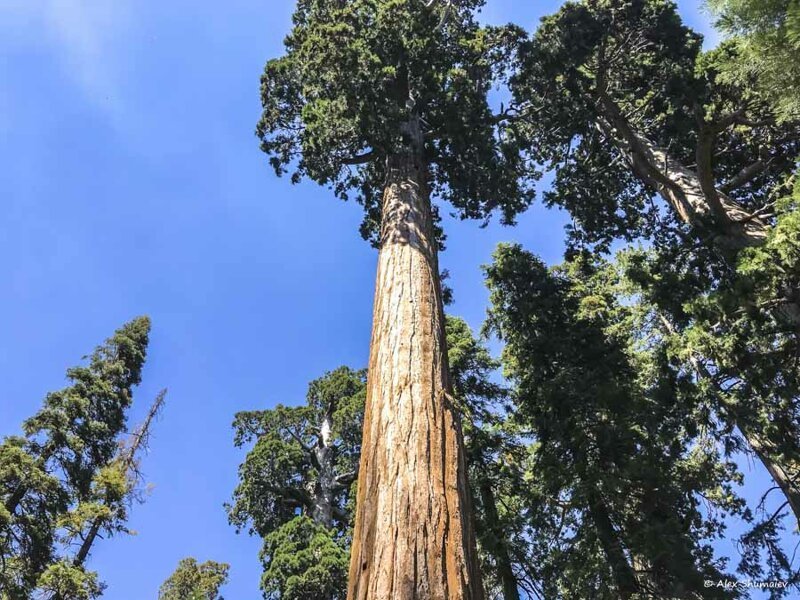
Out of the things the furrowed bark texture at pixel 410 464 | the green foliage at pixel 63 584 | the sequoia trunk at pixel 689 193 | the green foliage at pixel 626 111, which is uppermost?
the green foliage at pixel 626 111

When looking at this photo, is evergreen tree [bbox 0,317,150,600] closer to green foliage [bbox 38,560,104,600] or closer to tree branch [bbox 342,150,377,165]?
green foliage [bbox 38,560,104,600]

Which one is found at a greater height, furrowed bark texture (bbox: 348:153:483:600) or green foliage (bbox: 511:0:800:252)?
green foliage (bbox: 511:0:800:252)

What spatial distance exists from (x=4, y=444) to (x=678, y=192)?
50.0ft

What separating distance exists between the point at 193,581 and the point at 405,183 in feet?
68.6

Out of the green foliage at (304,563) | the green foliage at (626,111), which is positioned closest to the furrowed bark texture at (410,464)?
the green foliage at (626,111)

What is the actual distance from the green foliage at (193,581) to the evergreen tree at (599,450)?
1610 centimetres

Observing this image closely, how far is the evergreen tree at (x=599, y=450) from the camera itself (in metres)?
7.86

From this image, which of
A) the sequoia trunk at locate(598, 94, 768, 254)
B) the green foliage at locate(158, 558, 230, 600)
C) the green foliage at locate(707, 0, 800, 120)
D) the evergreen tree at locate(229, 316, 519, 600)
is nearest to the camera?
the green foliage at locate(707, 0, 800, 120)

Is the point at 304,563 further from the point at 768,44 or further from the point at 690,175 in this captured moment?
the point at 768,44

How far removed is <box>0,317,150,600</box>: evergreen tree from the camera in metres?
12.0

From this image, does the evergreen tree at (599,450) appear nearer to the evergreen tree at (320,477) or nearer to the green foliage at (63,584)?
the evergreen tree at (320,477)

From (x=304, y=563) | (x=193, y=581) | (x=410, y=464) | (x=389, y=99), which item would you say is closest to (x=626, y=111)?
(x=389, y=99)

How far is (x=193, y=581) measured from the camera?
21766 mm
